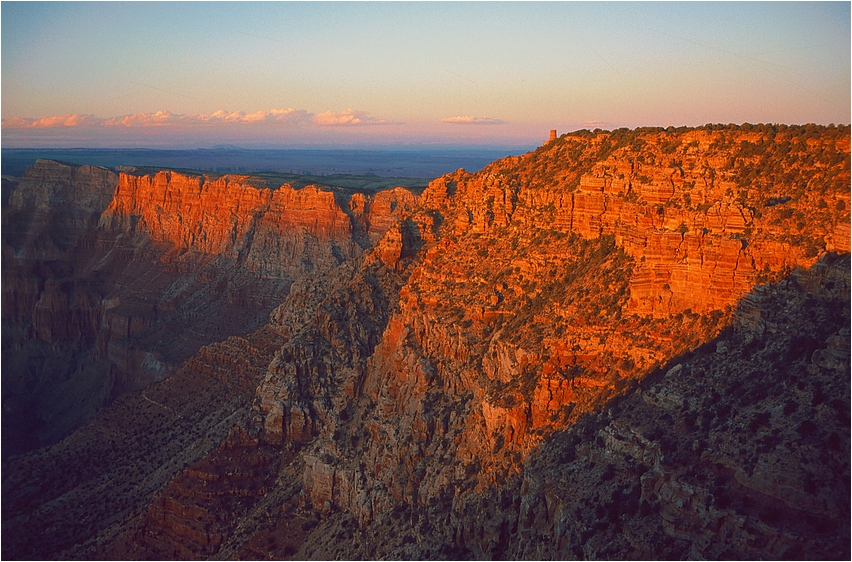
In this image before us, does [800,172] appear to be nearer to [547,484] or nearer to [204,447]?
[547,484]

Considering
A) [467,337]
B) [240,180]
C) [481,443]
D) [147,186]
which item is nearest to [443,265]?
[467,337]

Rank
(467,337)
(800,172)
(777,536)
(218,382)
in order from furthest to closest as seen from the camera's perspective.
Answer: (218,382), (467,337), (800,172), (777,536)

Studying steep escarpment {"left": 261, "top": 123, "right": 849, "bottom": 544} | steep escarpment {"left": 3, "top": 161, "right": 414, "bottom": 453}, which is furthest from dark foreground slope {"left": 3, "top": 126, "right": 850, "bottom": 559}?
steep escarpment {"left": 3, "top": 161, "right": 414, "bottom": 453}

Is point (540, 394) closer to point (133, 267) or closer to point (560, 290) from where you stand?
point (560, 290)

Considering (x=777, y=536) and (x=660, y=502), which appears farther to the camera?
(x=660, y=502)

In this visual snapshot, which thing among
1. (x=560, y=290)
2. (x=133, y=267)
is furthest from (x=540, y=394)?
(x=133, y=267)

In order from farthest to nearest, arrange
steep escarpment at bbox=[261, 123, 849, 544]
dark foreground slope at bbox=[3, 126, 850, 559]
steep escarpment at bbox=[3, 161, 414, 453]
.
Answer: steep escarpment at bbox=[3, 161, 414, 453] < steep escarpment at bbox=[261, 123, 849, 544] < dark foreground slope at bbox=[3, 126, 850, 559]

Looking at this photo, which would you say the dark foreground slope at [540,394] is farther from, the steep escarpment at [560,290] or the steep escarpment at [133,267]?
the steep escarpment at [133,267]

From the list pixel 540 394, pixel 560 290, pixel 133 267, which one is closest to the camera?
pixel 540 394

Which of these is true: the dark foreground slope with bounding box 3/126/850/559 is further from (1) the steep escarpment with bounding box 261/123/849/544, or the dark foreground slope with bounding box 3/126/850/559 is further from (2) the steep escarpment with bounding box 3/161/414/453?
(2) the steep escarpment with bounding box 3/161/414/453
